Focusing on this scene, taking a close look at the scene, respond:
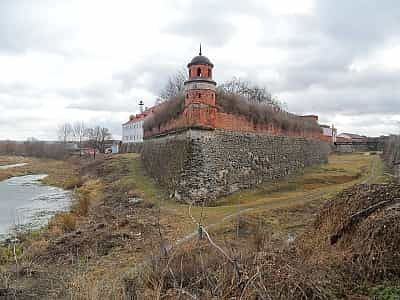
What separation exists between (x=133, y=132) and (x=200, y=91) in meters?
34.9

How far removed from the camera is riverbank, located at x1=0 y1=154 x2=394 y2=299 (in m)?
6.45

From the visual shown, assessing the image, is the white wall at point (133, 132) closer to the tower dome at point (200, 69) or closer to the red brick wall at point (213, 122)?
the red brick wall at point (213, 122)

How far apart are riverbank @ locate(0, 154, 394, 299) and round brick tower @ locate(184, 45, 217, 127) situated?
3.54 meters

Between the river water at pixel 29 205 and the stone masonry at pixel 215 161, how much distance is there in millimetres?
5448

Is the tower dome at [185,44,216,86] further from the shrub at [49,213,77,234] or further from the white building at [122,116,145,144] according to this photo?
the white building at [122,116,145,144]

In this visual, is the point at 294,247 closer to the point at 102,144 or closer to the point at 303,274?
the point at 303,274

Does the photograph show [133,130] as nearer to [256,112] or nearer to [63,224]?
[256,112]

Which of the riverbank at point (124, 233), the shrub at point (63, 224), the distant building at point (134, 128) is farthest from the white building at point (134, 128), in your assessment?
the shrub at point (63, 224)

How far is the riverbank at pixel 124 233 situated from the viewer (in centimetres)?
645

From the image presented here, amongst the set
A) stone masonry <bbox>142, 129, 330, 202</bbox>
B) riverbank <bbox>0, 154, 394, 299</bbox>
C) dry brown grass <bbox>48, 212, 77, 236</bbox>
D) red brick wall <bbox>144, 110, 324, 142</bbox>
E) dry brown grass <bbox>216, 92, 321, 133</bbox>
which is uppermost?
dry brown grass <bbox>216, 92, 321, 133</bbox>

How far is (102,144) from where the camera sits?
59.8m

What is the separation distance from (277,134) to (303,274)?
17.4 m

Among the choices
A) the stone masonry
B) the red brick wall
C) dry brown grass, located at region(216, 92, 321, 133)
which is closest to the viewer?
the stone masonry

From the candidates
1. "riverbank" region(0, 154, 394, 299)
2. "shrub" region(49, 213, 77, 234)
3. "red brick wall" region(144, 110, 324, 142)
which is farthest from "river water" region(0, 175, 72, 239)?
"red brick wall" region(144, 110, 324, 142)
